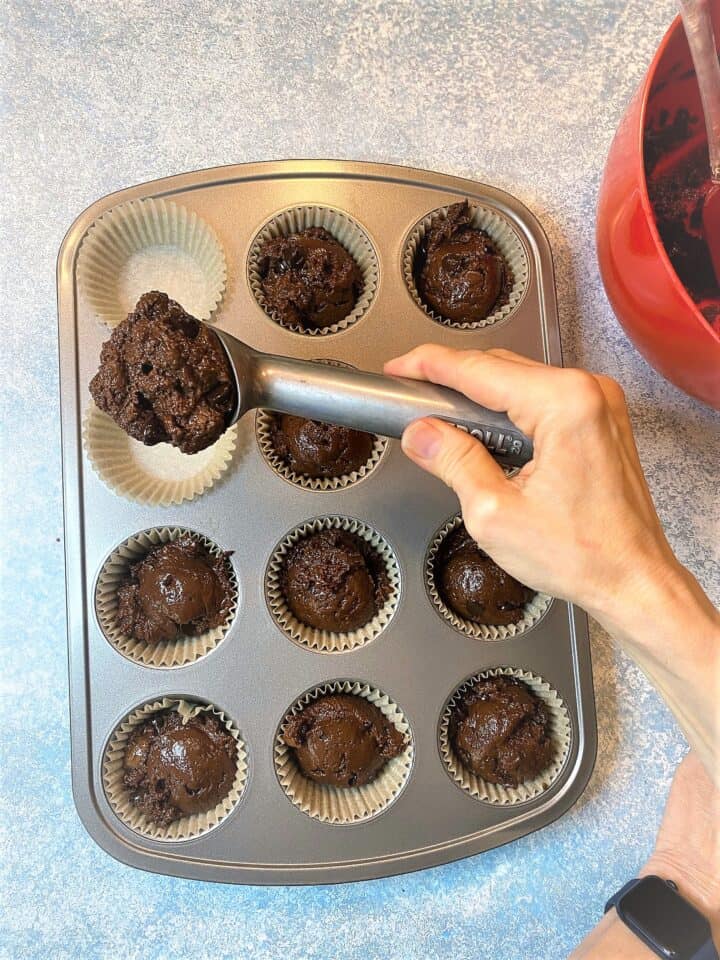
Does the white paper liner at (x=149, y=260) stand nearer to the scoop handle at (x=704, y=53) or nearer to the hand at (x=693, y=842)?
the scoop handle at (x=704, y=53)

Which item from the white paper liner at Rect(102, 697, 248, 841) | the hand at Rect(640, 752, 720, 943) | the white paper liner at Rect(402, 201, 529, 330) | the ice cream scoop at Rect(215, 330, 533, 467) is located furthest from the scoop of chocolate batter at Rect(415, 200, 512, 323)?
the hand at Rect(640, 752, 720, 943)

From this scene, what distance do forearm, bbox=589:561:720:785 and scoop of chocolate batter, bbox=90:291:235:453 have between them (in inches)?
29.3

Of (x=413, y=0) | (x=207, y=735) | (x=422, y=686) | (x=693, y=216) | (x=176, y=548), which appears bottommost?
(x=207, y=735)

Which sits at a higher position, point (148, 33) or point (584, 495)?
point (148, 33)

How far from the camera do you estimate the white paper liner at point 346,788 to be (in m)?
1.46

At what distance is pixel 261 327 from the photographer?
1492mm

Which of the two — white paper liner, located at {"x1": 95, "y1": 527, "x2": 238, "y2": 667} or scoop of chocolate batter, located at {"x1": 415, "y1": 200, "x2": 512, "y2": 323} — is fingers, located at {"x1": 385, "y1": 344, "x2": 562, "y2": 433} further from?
white paper liner, located at {"x1": 95, "y1": 527, "x2": 238, "y2": 667}

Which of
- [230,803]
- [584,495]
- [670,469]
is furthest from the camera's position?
[670,469]

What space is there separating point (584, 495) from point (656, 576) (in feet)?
0.64

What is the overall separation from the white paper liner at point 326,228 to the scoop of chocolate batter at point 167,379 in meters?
0.38

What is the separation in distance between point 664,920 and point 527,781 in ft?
1.35

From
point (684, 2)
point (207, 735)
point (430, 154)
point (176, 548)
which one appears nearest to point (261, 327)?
point (176, 548)

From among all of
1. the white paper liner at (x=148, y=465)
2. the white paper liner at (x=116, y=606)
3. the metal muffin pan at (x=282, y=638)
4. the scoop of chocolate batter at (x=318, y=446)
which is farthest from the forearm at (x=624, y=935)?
the white paper liner at (x=148, y=465)

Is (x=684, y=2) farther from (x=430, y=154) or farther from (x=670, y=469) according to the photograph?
(x=670, y=469)
